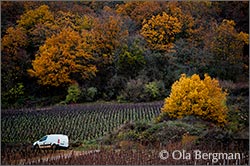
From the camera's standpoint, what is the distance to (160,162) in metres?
11.0

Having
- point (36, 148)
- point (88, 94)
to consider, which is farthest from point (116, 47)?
point (36, 148)

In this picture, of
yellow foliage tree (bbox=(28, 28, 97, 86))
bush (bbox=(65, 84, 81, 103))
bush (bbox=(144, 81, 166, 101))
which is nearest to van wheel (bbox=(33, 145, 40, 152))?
bush (bbox=(65, 84, 81, 103))

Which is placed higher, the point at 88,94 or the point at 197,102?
the point at 88,94

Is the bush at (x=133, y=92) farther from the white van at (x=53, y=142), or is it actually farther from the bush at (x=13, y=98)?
the white van at (x=53, y=142)

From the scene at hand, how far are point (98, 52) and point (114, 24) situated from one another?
2252mm

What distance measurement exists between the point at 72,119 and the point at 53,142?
241 cm

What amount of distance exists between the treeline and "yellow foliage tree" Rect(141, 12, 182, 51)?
0.05 m

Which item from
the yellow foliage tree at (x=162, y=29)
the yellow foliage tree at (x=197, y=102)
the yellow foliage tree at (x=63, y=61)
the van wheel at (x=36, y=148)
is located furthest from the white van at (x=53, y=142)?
the yellow foliage tree at (x=162, y=29)

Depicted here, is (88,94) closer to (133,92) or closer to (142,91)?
(133,92)

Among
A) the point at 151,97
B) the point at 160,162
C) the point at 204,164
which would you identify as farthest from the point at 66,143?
the point at 151,97

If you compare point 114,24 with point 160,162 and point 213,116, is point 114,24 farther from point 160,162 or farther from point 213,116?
point 160,162

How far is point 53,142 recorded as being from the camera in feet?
48.2

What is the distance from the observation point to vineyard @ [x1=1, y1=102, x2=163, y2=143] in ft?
51.2

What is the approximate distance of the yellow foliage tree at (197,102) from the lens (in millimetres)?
16281
